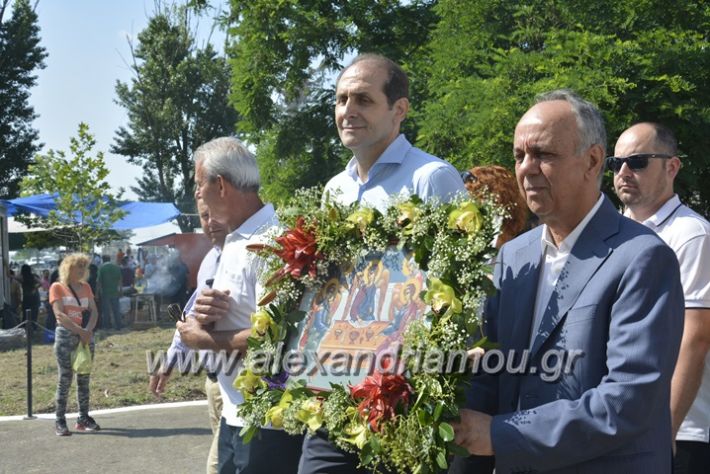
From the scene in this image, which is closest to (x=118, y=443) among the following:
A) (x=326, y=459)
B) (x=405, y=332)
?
(x=326, y=459)

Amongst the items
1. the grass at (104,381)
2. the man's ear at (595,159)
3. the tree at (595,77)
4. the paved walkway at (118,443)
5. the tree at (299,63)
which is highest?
the tree at (299,63)

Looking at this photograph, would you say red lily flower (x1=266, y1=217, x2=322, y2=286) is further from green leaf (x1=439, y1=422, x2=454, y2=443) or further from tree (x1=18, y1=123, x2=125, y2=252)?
tree (x1=18, y1=123, x2=125, y2=252)

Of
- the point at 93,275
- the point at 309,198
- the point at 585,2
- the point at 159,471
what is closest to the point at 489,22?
the point at 585,2

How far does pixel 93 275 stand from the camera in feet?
76.0

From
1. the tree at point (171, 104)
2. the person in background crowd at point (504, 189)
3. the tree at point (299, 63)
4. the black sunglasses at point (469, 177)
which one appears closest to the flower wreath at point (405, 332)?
the person in background crowd at point (504, 189)

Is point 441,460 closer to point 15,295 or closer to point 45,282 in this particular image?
point 15,295

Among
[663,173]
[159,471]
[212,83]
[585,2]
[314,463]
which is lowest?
[159,471]

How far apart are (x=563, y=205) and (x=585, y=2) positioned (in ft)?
25.9

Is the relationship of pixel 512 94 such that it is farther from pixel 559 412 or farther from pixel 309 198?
pixel 559 412

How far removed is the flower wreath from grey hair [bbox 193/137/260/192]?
980 mm

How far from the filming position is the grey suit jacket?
228 cm

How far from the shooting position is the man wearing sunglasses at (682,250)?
357 cm

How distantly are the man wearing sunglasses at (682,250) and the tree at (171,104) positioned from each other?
4381cm

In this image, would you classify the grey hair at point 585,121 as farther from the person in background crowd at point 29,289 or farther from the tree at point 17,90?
the tree at point 17,90
